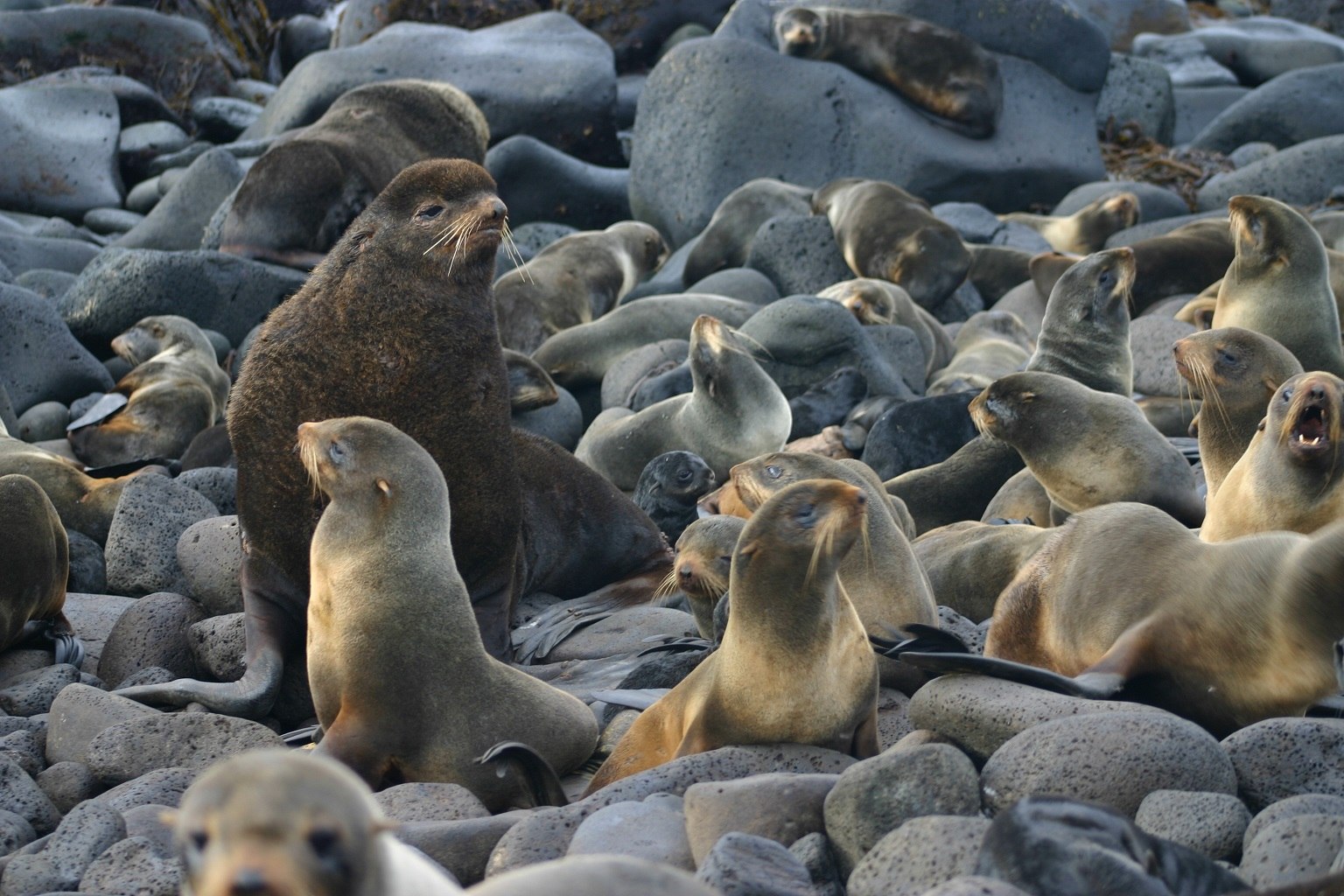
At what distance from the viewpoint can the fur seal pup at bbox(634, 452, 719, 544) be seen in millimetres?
7715

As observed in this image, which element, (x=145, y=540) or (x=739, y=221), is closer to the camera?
(x=145, y=540)

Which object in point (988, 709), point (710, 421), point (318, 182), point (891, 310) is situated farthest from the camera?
point (318, 182)

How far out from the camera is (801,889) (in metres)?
3.14

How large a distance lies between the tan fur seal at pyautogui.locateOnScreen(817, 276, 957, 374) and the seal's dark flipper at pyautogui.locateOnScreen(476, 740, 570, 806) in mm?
6281

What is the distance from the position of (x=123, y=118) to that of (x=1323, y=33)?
739 inches

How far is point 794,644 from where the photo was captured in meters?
4.13

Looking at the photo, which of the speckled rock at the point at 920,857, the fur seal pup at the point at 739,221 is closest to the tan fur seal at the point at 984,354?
the fur seal pup at the point at 739,221

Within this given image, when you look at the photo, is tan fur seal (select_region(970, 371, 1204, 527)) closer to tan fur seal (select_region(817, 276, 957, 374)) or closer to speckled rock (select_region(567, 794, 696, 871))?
speckled rock (select_region(567, 794, 696, 871))

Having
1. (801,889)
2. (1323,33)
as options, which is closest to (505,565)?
(801,889)

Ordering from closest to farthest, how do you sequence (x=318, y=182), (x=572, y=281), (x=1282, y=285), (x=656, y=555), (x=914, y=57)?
(x=656, y=555)
(x=1282, y=285)
(x=318, y=182)
(x=572, y=281)
(x=914, y=57)

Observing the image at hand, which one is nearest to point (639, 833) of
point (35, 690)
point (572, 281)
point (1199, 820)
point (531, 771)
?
point (531, 771)

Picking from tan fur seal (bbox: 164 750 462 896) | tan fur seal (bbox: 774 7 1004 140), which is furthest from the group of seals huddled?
tan fur seal (bbox: 774 7 1004 140)

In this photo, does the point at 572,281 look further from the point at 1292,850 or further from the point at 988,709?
the point at 1292,850

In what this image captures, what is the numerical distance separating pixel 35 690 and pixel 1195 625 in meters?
3.78
